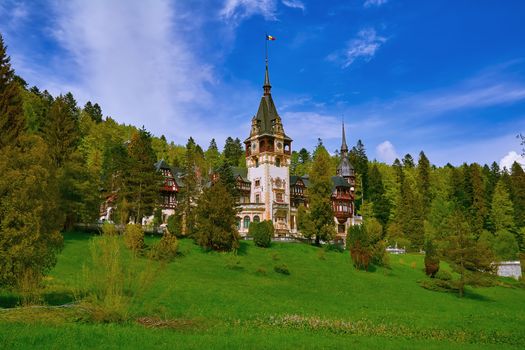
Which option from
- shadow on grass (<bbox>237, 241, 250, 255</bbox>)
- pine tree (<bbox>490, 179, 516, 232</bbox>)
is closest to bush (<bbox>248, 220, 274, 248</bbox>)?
shadow on grass (<bbox>237, 241, 250, 255</bbox>)

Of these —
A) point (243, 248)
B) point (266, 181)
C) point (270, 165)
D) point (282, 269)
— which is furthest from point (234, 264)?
point (270, 165)

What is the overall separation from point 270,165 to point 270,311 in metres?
49.7

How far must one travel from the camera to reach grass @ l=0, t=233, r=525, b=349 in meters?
16.5

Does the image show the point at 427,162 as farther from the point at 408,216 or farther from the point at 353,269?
the point at 353,269

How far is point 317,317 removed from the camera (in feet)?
77.3

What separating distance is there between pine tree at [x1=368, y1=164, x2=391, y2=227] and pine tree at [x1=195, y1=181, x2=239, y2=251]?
5377 centimetres

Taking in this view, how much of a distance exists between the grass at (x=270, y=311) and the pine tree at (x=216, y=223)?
5.11 feet

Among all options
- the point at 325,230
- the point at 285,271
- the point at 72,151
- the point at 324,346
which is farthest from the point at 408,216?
the point at 324,346

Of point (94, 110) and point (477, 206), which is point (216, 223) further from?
point (94, 110)

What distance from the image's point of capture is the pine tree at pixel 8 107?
42031mm

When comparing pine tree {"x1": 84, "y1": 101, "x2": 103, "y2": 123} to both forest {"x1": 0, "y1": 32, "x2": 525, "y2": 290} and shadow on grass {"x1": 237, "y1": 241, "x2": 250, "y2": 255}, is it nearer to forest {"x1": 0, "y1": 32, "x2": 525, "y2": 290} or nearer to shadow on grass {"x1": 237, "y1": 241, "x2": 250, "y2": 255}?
forest {"x1": 0, "y1": 32, "x2": 525, "y2": 290}

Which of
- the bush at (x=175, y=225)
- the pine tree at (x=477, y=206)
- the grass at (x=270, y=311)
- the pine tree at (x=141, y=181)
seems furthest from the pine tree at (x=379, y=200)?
the pine tree at (x=141, y=181)

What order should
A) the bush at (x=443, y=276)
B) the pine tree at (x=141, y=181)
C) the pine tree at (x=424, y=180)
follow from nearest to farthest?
the bush at (x=443, y=276) → the pine tree at (x=141, y=181) → the pine tree at (x=424, y=180)

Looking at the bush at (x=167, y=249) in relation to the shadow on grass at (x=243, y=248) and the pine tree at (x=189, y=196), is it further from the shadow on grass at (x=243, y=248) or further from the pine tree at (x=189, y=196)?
the pine tree at (x=189, y=196)
